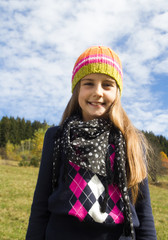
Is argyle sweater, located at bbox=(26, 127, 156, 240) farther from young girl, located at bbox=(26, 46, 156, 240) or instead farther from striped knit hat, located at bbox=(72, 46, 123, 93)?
striped knit hat, located at bbox=(72, 46, 123, 93)

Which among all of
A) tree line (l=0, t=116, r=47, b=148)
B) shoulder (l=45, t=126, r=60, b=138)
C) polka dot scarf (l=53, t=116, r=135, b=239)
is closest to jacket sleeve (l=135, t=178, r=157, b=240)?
polka dot scarf (l=53, t=116, r=135, b=239)

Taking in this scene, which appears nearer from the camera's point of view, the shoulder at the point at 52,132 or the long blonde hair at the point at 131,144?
the long blonde hair at the point at 131,144

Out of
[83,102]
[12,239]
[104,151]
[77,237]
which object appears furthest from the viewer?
[12,239]

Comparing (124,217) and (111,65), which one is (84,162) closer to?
(124,217)

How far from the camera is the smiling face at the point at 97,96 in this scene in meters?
1.60

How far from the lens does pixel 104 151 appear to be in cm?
152

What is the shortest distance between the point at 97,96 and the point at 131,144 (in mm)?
457

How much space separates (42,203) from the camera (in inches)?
63.2

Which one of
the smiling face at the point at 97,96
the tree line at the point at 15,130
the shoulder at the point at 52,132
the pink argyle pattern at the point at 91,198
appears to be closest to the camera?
the pink argyle pattern at the point at 91,198

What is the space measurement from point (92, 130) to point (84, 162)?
0.86ft

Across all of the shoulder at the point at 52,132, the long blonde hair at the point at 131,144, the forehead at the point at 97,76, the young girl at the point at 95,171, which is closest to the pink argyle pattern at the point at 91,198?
the young girl at the point at 95,171

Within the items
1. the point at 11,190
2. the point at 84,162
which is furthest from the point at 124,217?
the point at 11,190

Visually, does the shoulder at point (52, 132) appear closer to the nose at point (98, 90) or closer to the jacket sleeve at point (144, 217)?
the nose at point (98, 90)

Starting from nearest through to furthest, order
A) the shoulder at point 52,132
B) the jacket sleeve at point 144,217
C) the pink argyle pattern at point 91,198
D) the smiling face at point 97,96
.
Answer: the pink argyle pattern at point 91,198
the jacket sleeve at point 144,217
the smiling face at point 97,96
the shoulder at point 52,132
